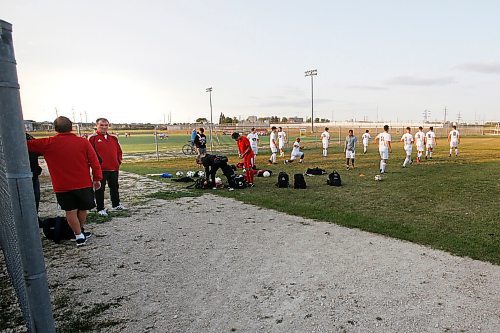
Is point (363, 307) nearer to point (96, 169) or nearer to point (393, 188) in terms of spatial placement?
point (96, 169)

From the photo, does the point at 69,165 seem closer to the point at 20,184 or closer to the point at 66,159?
the point at 66,159

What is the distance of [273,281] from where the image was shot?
4.38m

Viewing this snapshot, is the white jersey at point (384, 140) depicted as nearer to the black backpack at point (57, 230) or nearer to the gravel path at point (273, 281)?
the gravel path at point (273, 281)

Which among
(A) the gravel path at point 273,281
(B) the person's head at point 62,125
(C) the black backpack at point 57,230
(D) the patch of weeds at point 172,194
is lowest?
(D) the patch of weeds at point 172,194

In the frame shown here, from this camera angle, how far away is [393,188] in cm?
1125

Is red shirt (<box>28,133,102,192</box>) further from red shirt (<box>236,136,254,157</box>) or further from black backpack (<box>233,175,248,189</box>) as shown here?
red shirt (<box>236,136,254,157</box>)

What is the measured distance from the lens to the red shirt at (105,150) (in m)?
7.76

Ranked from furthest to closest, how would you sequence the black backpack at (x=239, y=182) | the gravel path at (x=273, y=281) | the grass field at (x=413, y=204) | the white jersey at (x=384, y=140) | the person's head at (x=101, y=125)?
1. the white jersey at (x=384, y=140)
2. the black backpack at (x=239, y=182)
3. the person's head at (x=101, y=125)
4. the grass field at (x=413, y=204)
5. the gravel path at (x=273, y=281)

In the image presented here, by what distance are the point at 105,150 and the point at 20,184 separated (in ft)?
21.9

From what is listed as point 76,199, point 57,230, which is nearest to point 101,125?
point 57,230

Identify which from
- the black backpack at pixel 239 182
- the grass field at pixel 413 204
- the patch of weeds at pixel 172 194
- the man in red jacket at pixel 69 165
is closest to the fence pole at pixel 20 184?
the man in red jacket at pixel 69 165

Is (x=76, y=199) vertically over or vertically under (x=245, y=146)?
under

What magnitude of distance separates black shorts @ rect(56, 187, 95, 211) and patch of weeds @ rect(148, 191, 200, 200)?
459cm

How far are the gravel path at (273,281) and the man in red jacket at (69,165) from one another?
35.6 inches
